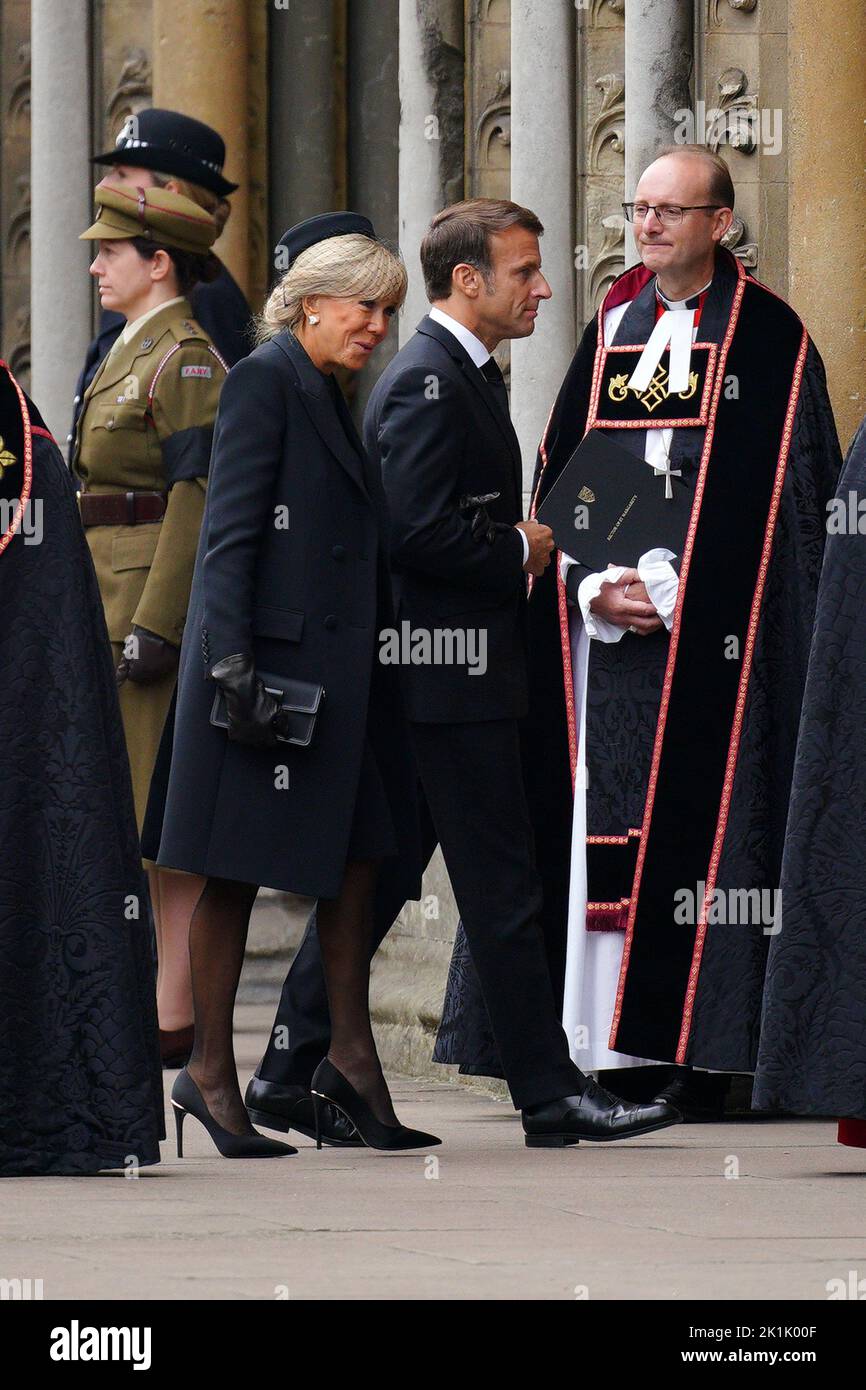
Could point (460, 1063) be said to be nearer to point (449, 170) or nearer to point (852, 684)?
point (852, 684)

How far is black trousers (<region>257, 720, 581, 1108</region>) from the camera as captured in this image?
605 centimetres

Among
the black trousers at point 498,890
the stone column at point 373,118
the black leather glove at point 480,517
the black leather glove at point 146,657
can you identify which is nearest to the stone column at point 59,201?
the stone column at point 373,118

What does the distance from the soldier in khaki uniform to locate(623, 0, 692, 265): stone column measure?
1.15 metres

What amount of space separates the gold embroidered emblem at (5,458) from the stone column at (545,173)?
126 inches

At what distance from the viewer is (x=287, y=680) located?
582 cm

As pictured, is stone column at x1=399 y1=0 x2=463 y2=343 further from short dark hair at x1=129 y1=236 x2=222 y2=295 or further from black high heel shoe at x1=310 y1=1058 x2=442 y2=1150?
black high heel shoe at x1=310 y1=1058 x2=442 y2=1150

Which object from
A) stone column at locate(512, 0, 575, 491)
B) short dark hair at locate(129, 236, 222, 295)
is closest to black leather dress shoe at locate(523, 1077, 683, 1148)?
short dark hair at locate(129, 236, 222, 295)

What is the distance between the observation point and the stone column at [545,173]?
28.8 feet

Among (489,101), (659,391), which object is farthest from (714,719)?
(489,101)

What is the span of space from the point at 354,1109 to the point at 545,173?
3635mm

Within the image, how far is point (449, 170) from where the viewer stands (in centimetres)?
952

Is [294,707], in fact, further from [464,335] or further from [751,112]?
[751,112]

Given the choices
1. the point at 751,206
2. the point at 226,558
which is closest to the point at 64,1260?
the point at 226,558
